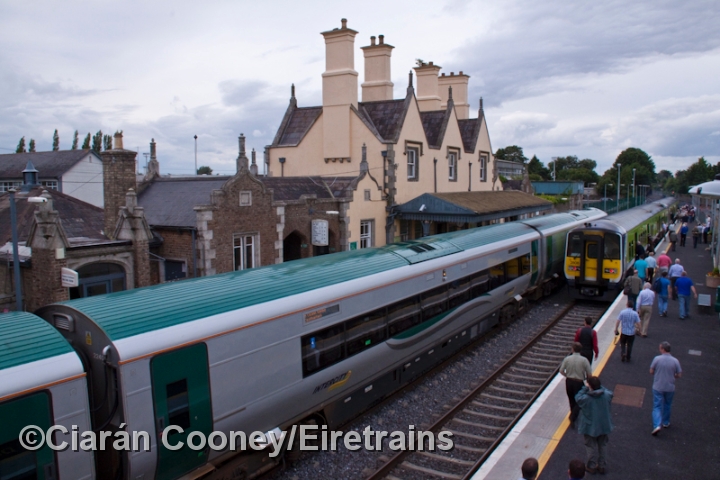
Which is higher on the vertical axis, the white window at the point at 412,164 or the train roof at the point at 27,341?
the white window at the point at 412,164

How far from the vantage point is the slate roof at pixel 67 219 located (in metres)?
16.3

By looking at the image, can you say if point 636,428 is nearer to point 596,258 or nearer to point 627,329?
point 627,329

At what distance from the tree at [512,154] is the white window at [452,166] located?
10668 centimetres

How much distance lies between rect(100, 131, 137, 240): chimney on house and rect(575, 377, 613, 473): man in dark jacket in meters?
15.4

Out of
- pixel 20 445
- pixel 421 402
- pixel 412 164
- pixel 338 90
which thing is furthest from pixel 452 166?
pixel 20 445

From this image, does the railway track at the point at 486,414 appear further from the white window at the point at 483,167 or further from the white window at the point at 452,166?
the white window at the point at 483,167

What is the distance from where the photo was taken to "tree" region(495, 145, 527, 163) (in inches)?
5335

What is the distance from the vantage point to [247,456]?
7.77m

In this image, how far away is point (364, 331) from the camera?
977 centimetres

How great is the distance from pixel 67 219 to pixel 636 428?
17.0 metres

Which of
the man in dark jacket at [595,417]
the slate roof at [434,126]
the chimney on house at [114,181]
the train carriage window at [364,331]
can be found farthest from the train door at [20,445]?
the slate roof at [434,126]

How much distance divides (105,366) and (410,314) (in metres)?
6.37

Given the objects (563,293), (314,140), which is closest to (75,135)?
(314,140)

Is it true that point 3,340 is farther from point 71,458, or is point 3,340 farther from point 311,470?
point 311,470
